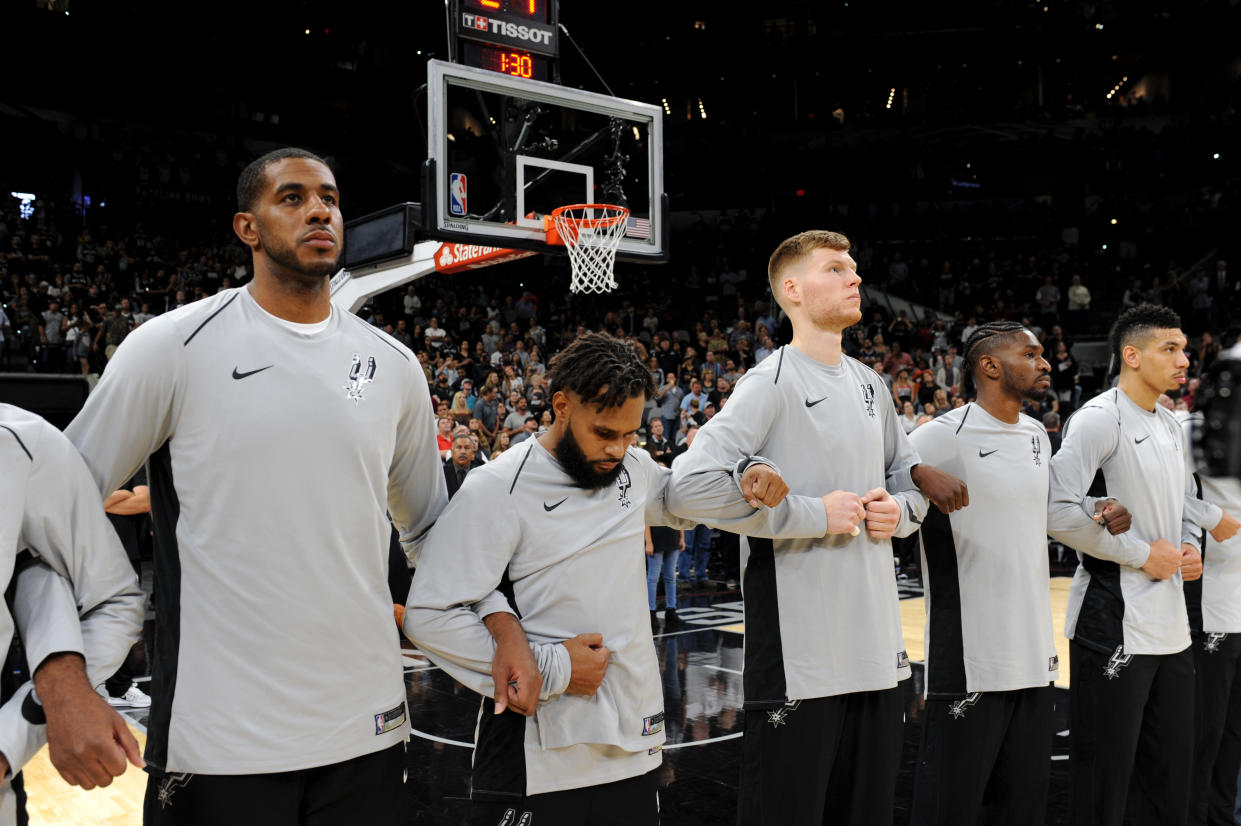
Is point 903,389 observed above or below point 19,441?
above

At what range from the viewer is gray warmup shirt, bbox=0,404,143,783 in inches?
78.5

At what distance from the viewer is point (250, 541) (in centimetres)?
220

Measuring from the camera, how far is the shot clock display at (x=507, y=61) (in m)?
6.68

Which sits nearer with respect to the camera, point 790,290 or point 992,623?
point 790,290

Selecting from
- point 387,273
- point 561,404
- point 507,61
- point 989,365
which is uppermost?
point 507,61

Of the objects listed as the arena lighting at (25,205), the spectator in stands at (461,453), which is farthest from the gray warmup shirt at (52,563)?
the arena lighting at (25,205)

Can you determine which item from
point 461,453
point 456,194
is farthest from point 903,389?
point 456,194

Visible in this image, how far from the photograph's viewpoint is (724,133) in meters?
29.2

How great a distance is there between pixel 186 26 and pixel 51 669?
27190 mm

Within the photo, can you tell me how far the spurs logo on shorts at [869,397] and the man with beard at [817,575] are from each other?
21 millimetres

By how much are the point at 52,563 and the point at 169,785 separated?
0.52m

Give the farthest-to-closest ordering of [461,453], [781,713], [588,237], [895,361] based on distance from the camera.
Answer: [895,361] → [461,453] → [588,237] → [781,713]

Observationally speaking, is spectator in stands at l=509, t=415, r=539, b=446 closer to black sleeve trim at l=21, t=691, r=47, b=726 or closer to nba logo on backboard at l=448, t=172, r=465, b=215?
nba logo on backboard at l=448, t=172, r=465, b=215

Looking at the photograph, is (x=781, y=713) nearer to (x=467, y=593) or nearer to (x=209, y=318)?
(x=467, y=593)
